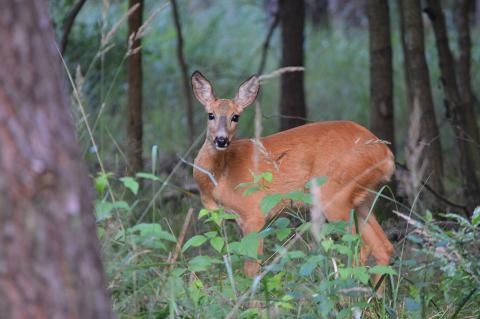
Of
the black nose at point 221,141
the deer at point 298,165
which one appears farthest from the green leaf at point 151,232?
the black nose at point 221,141

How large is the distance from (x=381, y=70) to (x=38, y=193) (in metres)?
5.18

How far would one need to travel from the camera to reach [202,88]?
6.75 meters

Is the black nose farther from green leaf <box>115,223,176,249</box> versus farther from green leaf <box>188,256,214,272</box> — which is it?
green leaf <box>115,223,176,249</box>

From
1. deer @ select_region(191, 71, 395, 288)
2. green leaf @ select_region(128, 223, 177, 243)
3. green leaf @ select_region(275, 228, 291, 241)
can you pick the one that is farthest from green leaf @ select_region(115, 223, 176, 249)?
deer @ select_region(191, 71, 395, 288)

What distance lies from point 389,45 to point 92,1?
242 inches

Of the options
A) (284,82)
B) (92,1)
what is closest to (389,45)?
(284,82)

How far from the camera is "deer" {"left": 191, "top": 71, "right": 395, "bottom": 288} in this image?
610 centimetres

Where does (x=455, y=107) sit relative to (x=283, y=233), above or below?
below

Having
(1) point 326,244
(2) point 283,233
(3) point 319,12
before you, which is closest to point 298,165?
(2) point 283,233

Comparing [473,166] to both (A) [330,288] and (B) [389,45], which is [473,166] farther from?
(A) [330,288]

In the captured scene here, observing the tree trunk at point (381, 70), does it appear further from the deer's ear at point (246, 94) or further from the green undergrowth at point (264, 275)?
the green undergrowth at point (264, 275)

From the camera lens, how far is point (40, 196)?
237 centimetres

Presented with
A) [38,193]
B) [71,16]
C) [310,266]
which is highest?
[71,16]

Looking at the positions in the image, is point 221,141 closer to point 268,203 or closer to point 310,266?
point 268,203
